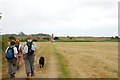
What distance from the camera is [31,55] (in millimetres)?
13953

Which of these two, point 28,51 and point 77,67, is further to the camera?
point 77,67

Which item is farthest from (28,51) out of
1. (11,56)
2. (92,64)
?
(92,64)

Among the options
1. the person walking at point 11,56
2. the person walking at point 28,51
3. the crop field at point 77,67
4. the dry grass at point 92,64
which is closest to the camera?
the person walking at point 11,56

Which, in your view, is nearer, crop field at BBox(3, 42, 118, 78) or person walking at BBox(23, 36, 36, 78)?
person walking at BBox(23, 36, 36, 78)

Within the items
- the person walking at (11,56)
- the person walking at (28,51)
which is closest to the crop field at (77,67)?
the person walking at (11,56)

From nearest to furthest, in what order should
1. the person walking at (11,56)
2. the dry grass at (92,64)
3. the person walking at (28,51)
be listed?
1. the person walking at (11,56)
2. the person walking at (28,51)
3. the dry grass at (92,64)

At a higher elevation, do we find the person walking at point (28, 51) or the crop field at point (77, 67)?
the person walking at point (28, 51)

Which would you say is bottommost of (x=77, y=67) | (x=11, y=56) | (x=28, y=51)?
(x=77, y=67)

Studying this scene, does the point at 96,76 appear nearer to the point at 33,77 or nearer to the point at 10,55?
the point at 33,77

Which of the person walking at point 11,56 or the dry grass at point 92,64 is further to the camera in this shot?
the dry grass at point 92,64

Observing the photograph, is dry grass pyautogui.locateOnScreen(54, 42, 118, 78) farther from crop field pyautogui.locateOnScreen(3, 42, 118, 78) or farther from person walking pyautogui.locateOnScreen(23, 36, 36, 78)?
person walking pyautogui.locateOnScreen(23, 36, 36, 78)

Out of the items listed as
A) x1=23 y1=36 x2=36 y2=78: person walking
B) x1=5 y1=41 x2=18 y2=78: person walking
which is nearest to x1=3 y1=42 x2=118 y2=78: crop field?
x1=5 y1=41 x2=18 y2=78: person walking

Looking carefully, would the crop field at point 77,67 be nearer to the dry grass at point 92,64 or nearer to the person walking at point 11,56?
the dry grass at point 92,64

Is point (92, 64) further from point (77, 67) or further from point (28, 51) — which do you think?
point (28, 51)
